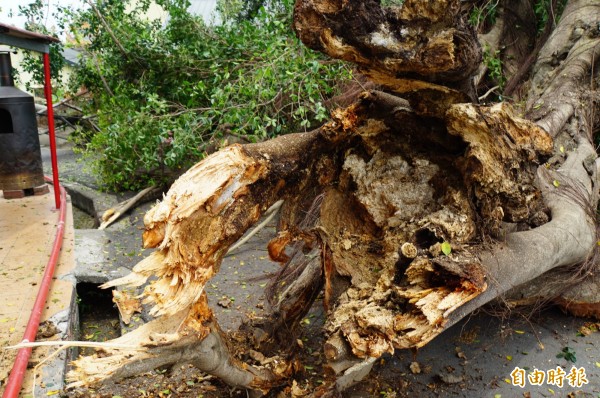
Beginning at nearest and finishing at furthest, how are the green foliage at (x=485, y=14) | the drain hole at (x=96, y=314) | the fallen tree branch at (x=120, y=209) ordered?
the drain hole at (x=96, y=314) < the green foliage at (x=485, y=14) < the fallen tree branch at (x=120, y=209)

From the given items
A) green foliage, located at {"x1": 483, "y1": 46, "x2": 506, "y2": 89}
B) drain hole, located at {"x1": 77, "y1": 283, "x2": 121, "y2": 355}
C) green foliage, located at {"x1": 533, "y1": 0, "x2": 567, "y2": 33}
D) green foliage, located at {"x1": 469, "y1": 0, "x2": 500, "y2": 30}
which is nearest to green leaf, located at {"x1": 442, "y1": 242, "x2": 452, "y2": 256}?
drain hole, located at {"x1": 77, "y1": 283, "x2": 121, "y2": 355}

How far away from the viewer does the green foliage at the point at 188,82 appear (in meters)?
5.16

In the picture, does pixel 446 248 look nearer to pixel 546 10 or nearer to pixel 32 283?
pixel 32 283

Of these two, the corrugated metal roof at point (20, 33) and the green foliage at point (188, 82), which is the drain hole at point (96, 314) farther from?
the corrugated metal roof at point (20, 33)

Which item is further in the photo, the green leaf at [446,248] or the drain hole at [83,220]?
the drain hole at [83,220]

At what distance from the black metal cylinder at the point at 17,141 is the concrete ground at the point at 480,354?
1.98 meters

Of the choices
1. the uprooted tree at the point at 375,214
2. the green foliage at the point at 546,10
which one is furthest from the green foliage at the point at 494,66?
the uprooted tree at the point at 375,214

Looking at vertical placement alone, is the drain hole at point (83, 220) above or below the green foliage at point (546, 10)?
below

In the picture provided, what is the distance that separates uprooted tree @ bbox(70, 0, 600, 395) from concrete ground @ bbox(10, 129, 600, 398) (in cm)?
35

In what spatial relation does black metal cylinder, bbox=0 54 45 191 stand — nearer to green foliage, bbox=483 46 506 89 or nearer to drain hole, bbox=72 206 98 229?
drain hole, bbox=72 206 98 229

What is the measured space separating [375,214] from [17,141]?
4.96 m

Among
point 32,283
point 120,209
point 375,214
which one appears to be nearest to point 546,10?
point 375,214

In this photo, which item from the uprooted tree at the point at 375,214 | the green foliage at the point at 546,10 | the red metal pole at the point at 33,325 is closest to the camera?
the uprooted tree at the point at 375,214

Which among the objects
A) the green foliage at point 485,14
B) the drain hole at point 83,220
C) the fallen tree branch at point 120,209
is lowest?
the drain hole at point 83,220
